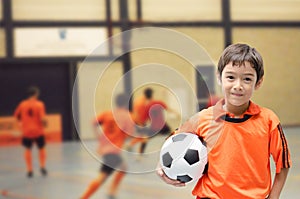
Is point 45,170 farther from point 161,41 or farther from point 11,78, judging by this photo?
point 11,78

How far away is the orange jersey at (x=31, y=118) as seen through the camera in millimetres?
9039

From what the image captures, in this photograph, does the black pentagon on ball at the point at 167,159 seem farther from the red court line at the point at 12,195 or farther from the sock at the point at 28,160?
the sock at the point at 28,160

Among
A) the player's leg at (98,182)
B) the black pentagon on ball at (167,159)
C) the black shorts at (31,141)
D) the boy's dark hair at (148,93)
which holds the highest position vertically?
the black pentagon on ball at (167,159)

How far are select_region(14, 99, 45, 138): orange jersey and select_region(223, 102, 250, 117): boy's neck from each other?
7375mm

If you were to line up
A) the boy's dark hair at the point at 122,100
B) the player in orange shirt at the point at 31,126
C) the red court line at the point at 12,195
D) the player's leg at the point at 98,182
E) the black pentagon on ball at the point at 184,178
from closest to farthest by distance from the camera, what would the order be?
the black pentagon on ball at the point at 184,178 → the boy's dark hair at the point at 122,100 → the player's leg at the point at 98,182 → the red court line at the point at 12,195 → the player in orange shirt at the point at 31,126

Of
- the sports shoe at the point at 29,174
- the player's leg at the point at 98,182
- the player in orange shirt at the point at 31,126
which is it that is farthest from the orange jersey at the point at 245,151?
the player in orange shirt at the point at 31,126

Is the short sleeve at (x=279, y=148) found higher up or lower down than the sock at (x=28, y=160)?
higher up

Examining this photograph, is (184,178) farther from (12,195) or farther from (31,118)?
(31,118)

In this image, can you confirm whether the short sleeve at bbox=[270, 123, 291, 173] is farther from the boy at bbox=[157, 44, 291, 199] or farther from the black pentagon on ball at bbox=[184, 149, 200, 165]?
the black pentagon on ball at bbox=[184, 149, 200, 165]

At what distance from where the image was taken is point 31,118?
910 cm

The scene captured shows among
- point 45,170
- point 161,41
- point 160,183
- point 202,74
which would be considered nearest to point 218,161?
point 202,74

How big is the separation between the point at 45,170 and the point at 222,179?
714cm

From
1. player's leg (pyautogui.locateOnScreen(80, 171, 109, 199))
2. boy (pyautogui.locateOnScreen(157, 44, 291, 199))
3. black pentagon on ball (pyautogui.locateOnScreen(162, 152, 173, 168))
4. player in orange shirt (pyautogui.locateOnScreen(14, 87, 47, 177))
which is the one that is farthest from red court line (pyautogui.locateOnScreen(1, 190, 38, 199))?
boy (pyautogui.locateOnScreen(157, 44, 291, 199))

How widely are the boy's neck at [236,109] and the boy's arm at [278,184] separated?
0.29 meters
